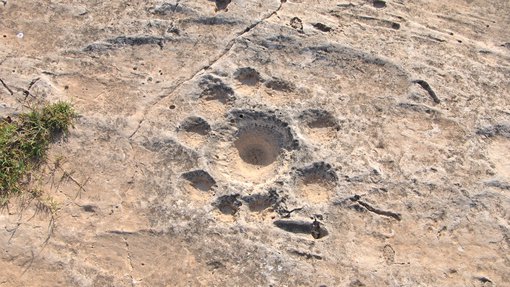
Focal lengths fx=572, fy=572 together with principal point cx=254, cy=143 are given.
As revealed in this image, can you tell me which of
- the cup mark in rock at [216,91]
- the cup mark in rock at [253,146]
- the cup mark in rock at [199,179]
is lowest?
the cup mark in rock at [199,179]

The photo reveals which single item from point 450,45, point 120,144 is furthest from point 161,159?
point 450,45

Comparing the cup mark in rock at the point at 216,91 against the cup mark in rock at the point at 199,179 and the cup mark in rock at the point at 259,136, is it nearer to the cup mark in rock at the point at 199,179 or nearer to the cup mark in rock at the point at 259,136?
the cup mark in rock at the point at 259,136

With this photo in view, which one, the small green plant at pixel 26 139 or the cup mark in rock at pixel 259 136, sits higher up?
the cup mark in rock at pixel 259 136

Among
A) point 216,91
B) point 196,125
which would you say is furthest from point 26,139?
point 216,91

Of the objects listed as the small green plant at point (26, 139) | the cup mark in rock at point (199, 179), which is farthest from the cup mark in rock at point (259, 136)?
the small green plant at point (26, 139)

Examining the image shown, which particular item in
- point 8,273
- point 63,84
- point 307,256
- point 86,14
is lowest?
point 8,273

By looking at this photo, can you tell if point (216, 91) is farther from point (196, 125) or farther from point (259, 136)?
point (259, 136)

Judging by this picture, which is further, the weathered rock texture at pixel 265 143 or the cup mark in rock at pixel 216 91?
the cup mark in rock at pixel 216 91

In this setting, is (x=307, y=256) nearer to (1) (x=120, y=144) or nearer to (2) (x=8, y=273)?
(1) (x=120, y=144)
